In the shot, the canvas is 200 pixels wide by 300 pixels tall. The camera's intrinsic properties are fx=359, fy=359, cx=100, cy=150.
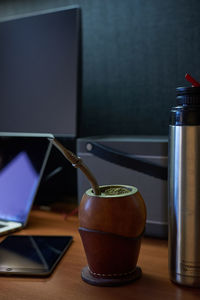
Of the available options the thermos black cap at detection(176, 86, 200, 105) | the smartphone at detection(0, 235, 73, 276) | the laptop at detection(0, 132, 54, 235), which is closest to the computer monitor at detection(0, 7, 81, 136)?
the laptop at detection(0, 132, 54, 235)

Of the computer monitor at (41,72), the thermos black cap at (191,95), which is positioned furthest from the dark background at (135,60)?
the thermos black cap at (191,95)

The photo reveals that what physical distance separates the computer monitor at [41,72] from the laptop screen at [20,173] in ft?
0.20

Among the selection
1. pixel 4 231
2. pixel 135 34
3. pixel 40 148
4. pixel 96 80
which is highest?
pixel 135 34

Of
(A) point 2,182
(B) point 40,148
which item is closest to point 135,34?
(B) point 40,148

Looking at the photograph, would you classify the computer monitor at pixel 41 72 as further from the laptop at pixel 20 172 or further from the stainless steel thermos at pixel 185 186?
the stainless steel thermos at pixel 185 186

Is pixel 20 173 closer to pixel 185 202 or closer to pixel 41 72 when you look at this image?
pixel 41 72

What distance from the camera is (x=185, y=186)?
0.46 m

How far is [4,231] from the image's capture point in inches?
27.2

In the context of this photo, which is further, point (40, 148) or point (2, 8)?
point (2, 8)

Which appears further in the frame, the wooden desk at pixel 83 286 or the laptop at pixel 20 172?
the laptop at pixel 20 172

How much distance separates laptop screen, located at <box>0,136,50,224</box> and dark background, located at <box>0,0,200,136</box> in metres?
0.22

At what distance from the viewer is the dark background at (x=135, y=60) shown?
84 cm

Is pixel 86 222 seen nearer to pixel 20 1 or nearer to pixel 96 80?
pixel 96 80

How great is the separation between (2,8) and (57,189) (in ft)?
1.91
